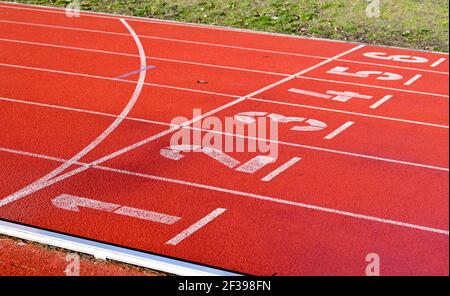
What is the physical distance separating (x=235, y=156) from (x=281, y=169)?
23.1 inches

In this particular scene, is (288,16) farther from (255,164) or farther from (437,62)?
(255,164)

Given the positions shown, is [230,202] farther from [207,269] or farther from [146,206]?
[207,269]

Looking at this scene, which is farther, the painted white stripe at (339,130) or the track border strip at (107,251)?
the painted white stripe at (339,130)

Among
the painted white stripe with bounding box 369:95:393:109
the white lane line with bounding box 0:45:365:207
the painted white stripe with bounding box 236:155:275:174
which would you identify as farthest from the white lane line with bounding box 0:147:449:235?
the painted white stripe with bounding box 369:95:393:109

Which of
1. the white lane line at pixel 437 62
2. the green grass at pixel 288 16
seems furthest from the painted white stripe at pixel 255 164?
the green grass at pixel 288 16

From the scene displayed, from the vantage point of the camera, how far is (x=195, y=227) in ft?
17.6

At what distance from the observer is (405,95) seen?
9391mm

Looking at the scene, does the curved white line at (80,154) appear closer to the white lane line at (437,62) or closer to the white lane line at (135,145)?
the white lane line at (135,145)

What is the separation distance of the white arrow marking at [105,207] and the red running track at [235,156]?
0.07 feet

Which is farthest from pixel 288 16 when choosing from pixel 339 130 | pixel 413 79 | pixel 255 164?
pixel 255 164

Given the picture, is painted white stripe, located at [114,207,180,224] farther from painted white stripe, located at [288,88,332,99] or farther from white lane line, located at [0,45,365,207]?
painted white stripe, located at [288,88,332,99]

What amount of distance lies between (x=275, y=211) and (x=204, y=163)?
1.28 metres

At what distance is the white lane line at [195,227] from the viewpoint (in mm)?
5133
